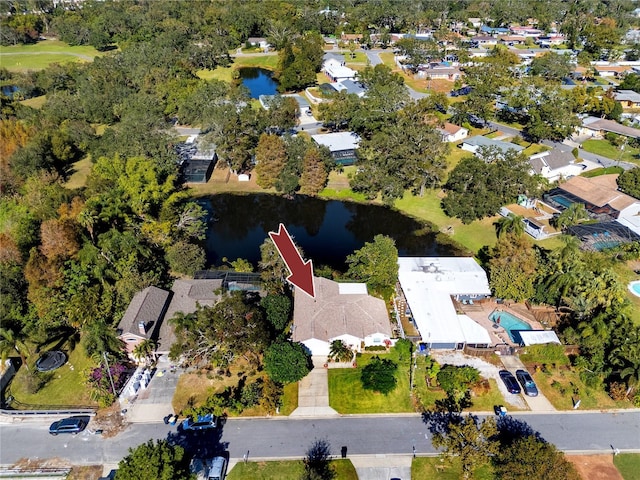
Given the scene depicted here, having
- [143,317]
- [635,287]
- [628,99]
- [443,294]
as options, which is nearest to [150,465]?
[143,317]

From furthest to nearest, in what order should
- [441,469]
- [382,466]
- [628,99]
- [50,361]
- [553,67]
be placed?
[553,67] < [628,99] < [50,361] < [382,466] < [441,469]

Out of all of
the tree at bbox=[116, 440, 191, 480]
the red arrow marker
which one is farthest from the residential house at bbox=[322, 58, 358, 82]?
the tree at bbox=[116, 440, 191, 480]

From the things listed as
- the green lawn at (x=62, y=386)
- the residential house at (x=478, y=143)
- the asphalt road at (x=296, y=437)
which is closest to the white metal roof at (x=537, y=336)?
the asphalt road at (x=296, y=437)

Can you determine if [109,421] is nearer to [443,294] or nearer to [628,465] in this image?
[443,294]

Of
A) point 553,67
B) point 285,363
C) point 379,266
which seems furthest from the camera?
point 553,67

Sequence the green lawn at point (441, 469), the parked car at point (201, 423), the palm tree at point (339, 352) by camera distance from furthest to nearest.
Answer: the palm tree at point (339, 352)
the parked car at point (201, 423)
the green lawn at point (441, 469)

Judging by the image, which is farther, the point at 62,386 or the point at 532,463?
the point at 62,386

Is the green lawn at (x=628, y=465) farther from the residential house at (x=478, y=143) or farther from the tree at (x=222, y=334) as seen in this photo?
the residential house at (x=478, y=143)
